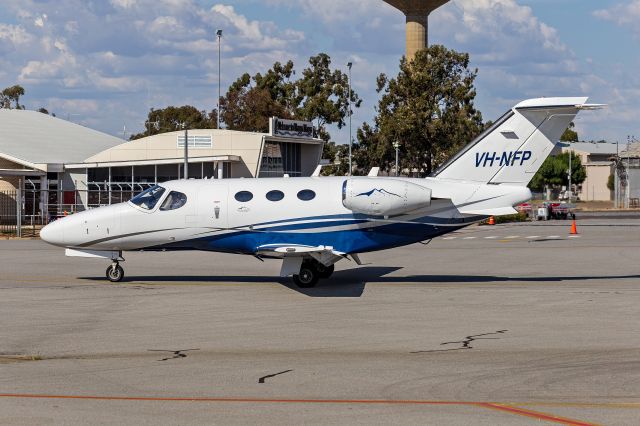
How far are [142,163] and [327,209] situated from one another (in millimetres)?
42610

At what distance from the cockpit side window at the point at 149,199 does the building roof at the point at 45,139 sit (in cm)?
4414

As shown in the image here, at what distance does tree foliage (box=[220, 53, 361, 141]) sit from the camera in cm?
9550

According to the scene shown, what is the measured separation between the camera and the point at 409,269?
29.0m

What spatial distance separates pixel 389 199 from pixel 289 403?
40.0 feet

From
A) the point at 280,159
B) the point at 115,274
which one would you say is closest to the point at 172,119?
the point at 280,159

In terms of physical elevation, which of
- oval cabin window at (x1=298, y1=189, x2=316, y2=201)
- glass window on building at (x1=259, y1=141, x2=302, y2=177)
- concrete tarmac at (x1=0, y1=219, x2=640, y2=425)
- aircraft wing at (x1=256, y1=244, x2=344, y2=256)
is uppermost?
glass window on building at (x1=259, y1=141, x2=302, y2=177)

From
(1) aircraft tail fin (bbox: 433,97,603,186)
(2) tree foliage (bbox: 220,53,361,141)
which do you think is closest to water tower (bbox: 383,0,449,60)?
(2) tree foliage (bbox: 220,53,361,141)

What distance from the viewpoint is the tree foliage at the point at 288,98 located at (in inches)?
3760

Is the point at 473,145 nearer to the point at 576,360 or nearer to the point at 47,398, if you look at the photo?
the point at 576,360

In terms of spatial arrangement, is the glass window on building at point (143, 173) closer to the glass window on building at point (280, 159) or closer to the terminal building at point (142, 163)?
the terminal building at point (142, 163)

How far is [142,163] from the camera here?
6469 centimetres

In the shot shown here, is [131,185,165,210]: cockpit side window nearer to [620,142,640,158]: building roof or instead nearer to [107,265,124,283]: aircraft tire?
[107,265,124,283]: aircraft tire

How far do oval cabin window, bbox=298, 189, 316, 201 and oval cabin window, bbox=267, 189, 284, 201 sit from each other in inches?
18.3

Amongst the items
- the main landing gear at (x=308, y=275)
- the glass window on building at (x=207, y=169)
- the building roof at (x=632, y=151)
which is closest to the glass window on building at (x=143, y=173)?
the glass window on building at (x=207, y=169)
